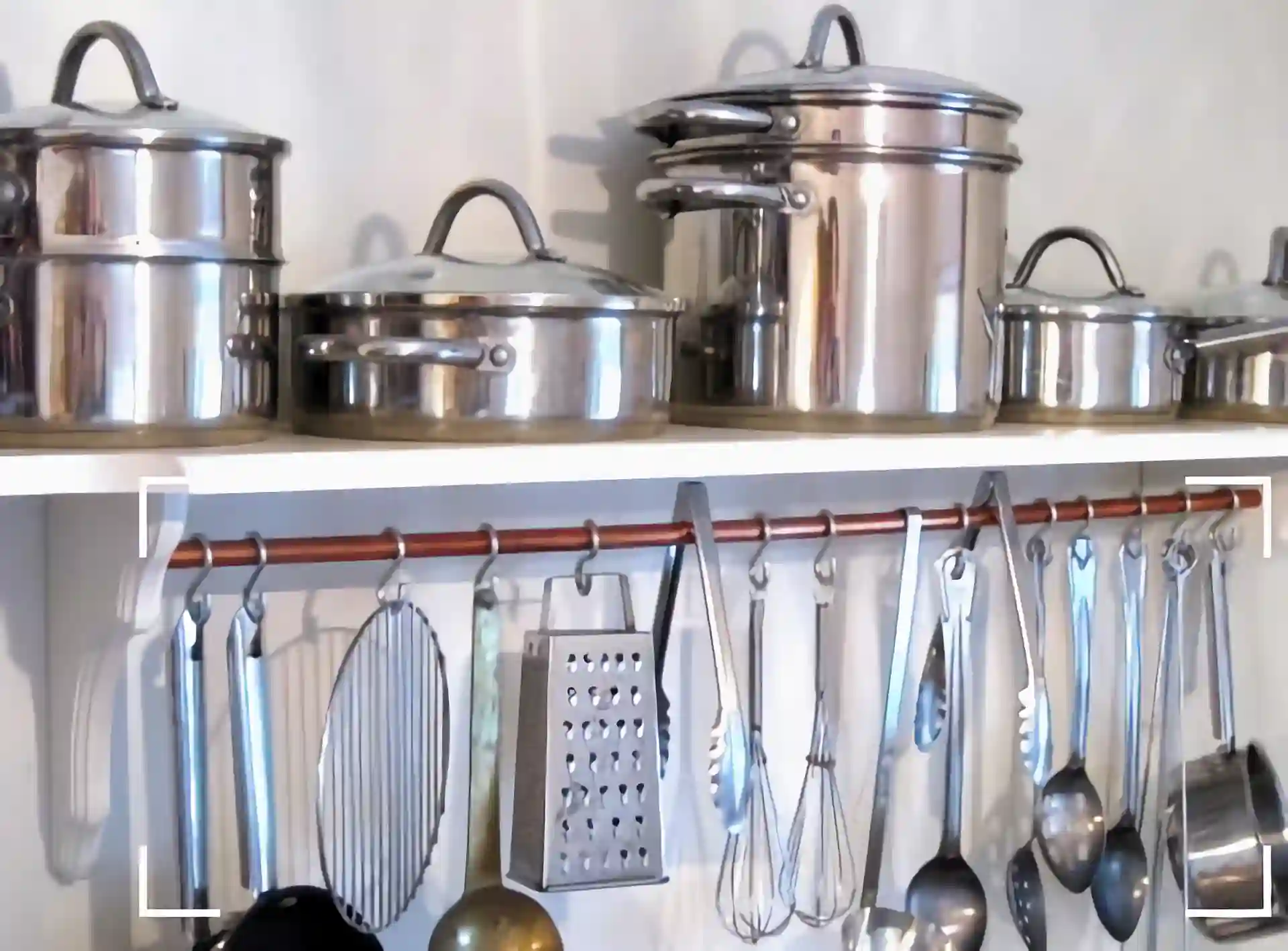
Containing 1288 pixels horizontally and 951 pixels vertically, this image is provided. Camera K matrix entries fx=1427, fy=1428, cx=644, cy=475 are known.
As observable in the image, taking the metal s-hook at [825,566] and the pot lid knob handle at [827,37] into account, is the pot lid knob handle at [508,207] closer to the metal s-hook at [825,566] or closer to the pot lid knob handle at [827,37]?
the pot lid knob handle at [827,37]

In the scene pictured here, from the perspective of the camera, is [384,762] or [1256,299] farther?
[1256,299]

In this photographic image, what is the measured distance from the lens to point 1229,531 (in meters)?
1.17

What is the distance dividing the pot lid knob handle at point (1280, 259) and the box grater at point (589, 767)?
0.56 meters

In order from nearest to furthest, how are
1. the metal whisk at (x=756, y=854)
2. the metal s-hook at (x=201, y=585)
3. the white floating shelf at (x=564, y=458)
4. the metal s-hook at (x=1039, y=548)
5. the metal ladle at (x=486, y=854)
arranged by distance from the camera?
the white floating shelf at (x=564, y=458)
the metal s-hook at (x=201, y=585)
the metal ladle at (x=486, y=854)
the metal whisk at (x=756, y=854)
the metal s-hook at (x=1039, y=548)

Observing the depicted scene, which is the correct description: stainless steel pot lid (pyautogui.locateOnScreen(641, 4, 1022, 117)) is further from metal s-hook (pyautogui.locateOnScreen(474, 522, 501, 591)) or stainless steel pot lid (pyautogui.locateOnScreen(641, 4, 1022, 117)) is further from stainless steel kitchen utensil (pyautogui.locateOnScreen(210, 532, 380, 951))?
stainless steel kitchen utensil (pyautogui.locateOnScreen(210, 532, 380, 951))

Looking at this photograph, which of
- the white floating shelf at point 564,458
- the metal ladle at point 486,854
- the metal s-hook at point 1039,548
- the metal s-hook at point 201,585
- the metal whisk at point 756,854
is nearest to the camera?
the white floating shelf at point 564,458

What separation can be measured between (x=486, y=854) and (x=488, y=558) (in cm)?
19

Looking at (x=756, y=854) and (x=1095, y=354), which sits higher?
(x=1095, y=354)

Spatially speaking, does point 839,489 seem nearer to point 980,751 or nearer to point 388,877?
point 980,751

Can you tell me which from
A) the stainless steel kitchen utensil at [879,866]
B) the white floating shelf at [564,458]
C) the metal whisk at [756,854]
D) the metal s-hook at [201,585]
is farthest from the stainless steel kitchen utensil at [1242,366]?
the metal s-hook at [201,585]

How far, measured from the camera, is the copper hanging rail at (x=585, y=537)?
764 millimetres
